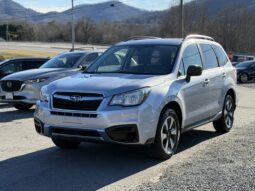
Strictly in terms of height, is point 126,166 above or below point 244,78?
above

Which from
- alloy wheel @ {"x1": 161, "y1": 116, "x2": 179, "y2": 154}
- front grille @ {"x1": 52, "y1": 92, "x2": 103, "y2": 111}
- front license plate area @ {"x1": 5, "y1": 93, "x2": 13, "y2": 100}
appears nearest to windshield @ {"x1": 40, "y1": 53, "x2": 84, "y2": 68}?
front license plate area @ {"x1": 5, "y1": 93, "x2": 13, "y2": 100}

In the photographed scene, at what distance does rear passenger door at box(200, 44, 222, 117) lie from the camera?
367 inches

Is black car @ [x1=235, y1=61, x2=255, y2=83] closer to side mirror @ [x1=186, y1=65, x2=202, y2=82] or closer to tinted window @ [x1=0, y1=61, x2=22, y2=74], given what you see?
tinted window @ [x1=0, y1=61, x2=22, y2=74]

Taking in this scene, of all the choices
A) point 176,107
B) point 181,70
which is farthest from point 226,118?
point 176,107

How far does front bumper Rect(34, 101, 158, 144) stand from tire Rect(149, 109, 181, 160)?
191 millimetres

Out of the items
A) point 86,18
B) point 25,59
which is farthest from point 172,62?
point 86,18

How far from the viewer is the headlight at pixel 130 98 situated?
7.09 meters

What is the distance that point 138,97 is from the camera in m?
7.17

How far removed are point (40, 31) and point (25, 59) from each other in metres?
115

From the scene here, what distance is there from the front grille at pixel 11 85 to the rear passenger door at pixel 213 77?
18.8ft

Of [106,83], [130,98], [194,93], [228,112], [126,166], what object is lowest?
[126,166]

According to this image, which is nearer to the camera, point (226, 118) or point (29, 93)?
point (226, 118)

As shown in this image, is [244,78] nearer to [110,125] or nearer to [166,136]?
[166,136]

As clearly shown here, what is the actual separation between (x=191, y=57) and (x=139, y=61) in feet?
3.27
